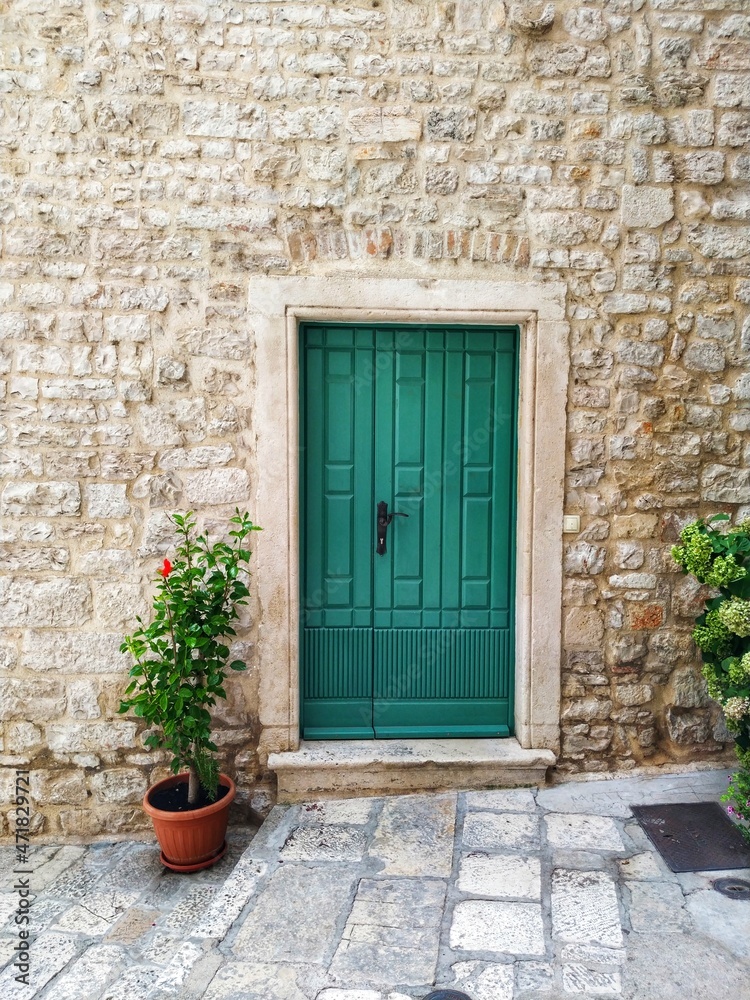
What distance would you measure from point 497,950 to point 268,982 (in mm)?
726

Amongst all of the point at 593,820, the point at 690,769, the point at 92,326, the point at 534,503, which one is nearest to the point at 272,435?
the point at 92,326

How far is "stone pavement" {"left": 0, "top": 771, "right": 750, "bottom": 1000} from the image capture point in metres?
2.44

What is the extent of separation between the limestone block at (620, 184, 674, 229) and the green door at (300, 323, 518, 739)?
73 centimetres

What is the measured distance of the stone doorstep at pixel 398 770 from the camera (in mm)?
3643

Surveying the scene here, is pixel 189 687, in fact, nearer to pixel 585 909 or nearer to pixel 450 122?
pixel 585 909

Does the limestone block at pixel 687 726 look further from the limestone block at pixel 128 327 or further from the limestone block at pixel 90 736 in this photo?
the limestone block at pixel 128 327

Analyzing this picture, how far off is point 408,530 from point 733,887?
196cm

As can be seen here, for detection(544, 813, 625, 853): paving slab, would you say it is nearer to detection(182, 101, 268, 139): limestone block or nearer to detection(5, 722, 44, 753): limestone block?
detection(5, 722, 44, 753): limestone block

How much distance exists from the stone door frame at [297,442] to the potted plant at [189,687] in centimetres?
21

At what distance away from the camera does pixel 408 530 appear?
386 centimetres

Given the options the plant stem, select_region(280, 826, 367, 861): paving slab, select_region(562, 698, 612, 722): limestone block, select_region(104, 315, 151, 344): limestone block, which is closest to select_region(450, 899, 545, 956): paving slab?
select_region(280, 826, 367, 861): paving slab

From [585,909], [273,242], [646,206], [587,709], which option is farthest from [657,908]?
[273,242]

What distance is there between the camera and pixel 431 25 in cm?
356

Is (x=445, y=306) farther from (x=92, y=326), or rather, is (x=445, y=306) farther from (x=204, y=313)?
(x=92, y=326)
